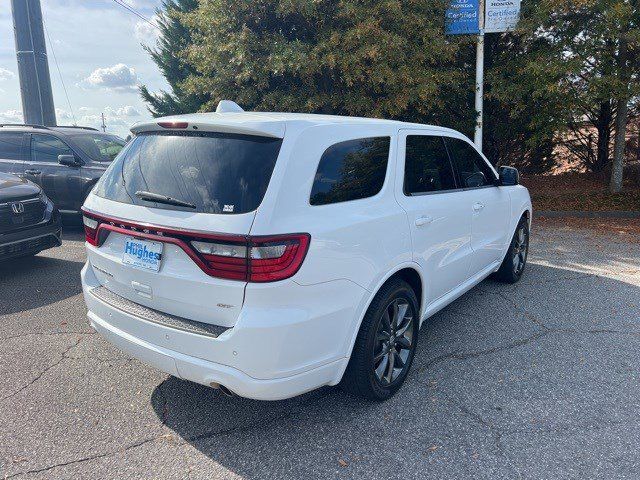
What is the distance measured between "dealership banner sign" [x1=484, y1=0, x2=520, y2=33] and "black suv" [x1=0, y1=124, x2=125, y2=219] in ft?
25.9

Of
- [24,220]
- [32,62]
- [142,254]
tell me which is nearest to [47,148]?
[24,220]

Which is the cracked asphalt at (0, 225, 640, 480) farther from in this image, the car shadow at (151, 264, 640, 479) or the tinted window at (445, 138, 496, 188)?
the tinted window at (445, 138, 496, 188)

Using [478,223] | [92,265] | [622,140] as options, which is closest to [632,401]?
[478,223]

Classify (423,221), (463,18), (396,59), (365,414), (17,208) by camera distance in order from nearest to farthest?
(365,414) < (423,221) < (17,208) < (396,59) < (463,18)

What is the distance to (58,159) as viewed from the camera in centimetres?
792

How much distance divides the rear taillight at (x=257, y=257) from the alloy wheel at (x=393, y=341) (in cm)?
89

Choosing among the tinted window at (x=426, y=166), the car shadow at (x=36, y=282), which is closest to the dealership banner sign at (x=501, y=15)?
the tinted window at (x=426, y=166)

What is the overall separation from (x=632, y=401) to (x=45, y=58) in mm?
14185

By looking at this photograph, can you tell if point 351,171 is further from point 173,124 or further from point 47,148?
point 47,148

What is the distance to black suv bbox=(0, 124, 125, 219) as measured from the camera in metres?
7.93

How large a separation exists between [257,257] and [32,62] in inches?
509

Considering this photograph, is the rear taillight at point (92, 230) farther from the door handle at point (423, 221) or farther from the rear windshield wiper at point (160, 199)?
the door handle at point (423, 221)

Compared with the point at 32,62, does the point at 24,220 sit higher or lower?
lower

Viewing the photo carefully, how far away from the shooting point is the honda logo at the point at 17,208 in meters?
5.58
